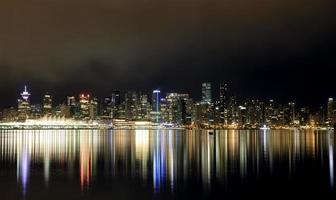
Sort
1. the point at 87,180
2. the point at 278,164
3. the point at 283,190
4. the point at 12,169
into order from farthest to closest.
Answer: the point at 278,164 → the point at 12,169 → the point at 87,180 → the point at 283,190

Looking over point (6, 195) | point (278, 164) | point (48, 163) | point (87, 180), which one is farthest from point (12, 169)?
point (278, 164)

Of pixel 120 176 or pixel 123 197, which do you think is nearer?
pixel 123 197

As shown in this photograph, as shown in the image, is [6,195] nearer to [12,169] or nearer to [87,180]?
[87,180]

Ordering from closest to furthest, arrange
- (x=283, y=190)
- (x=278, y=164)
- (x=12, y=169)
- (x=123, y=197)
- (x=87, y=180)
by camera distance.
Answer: (x=123, y=197) → (x=283, y=190) → (x=87, y=180) → (x=12, y=169) → (x=278, y=164)

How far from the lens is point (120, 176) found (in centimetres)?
3928

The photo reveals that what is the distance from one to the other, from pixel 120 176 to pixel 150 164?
9824 millimetres

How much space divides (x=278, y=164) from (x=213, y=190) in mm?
17670

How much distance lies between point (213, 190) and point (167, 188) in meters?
2.97

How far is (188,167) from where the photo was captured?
45438mm

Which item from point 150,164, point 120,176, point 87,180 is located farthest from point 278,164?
point 87,180

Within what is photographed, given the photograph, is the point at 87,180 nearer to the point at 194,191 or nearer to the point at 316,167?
the point at 194,191

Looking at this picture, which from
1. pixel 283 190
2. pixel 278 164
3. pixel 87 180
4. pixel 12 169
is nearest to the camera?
pixel 283 190

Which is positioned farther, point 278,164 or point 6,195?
point 278,164

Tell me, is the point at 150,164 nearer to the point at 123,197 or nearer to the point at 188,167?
the point at 188,167
